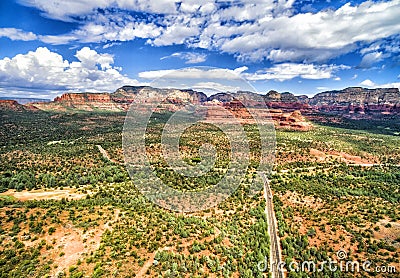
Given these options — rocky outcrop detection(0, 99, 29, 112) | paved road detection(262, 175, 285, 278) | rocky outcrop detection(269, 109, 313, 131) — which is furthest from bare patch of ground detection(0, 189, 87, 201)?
rocky outcrop detection(0, 99, 29, 112)

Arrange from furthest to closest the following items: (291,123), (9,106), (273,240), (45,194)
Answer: (9,106), (291,123), (45,194), (273,240)

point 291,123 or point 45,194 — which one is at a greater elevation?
point 291,123

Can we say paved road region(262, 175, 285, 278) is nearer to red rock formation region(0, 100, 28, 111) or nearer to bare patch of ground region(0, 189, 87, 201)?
bare patch of ground region(0, 189, 87, 201)

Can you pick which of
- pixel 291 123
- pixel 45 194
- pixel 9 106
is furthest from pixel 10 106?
pixel 291 123

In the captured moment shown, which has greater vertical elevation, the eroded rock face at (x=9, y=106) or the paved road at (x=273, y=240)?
the eroded rock face at (x=9, y=106)

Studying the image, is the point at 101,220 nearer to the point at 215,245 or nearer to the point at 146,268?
the point at 146,268

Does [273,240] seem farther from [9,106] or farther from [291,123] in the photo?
[9,106]

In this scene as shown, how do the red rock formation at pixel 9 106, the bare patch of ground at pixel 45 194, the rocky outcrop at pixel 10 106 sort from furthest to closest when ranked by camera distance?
the rocky outcrop at pixel 10 106 < the red rock formation at pixel 9 106 < the bare patch of ground at pixel 45 194

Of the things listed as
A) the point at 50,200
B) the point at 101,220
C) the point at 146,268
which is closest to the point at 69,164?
the point at 50,200

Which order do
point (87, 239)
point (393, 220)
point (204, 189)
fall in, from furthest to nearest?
point (204, 189) → point (393, 220) → point (87, 239)

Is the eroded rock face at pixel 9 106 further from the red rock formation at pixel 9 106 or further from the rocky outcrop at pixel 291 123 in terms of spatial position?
the rocky outcrop at pixel 291 123

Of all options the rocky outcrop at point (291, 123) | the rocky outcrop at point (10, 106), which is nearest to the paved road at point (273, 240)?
the rocky outcrop at point (291, 123)
